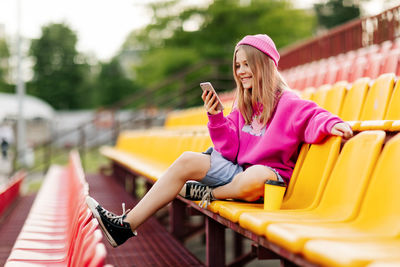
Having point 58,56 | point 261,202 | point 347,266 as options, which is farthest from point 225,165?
point 58,56

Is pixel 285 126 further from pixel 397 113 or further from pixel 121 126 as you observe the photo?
pixel 121 126

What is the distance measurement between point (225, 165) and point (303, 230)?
0.89 m

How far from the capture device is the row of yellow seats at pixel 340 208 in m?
1.31

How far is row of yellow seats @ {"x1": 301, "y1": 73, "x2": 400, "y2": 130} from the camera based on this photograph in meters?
2.50

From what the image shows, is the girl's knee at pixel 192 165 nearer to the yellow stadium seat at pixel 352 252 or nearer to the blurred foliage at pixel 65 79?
the yellow stadium seat at pixel 352 252

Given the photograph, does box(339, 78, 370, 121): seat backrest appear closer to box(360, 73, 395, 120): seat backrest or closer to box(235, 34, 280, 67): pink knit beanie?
box(360, 73, 395, 120): seat backrest

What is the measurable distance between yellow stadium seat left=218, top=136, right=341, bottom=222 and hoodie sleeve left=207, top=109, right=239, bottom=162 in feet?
1.08

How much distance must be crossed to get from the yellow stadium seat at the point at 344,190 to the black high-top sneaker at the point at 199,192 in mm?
479

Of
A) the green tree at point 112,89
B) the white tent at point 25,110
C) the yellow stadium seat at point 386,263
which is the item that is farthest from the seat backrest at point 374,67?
the green tree at point 112,89

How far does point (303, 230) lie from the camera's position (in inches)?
58.7

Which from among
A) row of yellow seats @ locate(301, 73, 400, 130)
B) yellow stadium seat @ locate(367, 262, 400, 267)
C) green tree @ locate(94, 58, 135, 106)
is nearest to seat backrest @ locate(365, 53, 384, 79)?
row of yellow seats @ locate(301, 73, 400, 130)

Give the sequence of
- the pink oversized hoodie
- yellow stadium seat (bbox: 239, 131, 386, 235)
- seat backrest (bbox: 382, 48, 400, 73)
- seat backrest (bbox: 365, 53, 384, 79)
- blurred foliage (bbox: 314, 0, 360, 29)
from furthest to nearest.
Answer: blurred foliage (bbox: 314, 0, 360, 29)
seat backrest (bbox: 365, 53, 384, 79)
seat backrest (bbox: 382, 48, 400, 73)
the pink oversized hoodie
yellow stadium seat (bbox: 239, 131, 386, 235)

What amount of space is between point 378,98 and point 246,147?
74cm

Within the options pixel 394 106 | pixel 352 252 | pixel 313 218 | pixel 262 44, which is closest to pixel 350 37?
pixel 394 106
